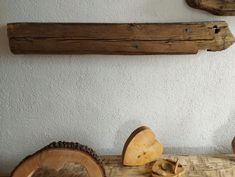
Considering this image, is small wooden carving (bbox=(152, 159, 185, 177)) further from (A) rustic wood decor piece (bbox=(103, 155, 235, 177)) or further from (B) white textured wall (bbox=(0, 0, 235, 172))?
(B) white textured wall (bbox=(0, 0, 235, 172))

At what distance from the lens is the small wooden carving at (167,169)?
0.89 m

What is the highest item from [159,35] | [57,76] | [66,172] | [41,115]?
[159,35]

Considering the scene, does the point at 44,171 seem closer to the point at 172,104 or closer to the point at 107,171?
the point at 107,171

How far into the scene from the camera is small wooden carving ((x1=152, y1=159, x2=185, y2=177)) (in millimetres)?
888

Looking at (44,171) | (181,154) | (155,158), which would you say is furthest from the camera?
(181,154)

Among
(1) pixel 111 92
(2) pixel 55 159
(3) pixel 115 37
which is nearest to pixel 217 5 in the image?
(3) pixel 115 37

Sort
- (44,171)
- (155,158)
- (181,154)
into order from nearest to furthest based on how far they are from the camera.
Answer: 1. (44,171)
2. (155,158)
3. (181,154)

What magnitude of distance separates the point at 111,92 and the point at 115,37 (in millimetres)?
203

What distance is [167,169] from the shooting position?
0.92m

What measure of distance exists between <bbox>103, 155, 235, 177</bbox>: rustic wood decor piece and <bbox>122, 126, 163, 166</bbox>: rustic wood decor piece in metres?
0.03

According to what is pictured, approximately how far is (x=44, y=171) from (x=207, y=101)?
0.59 metres

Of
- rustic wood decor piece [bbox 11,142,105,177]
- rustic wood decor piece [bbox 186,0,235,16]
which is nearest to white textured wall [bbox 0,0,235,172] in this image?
rustic wood decor piece [bbox 186,0,235,16]

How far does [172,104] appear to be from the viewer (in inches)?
41.4

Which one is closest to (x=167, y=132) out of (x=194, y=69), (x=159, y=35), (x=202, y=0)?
(x=194, y=69)
